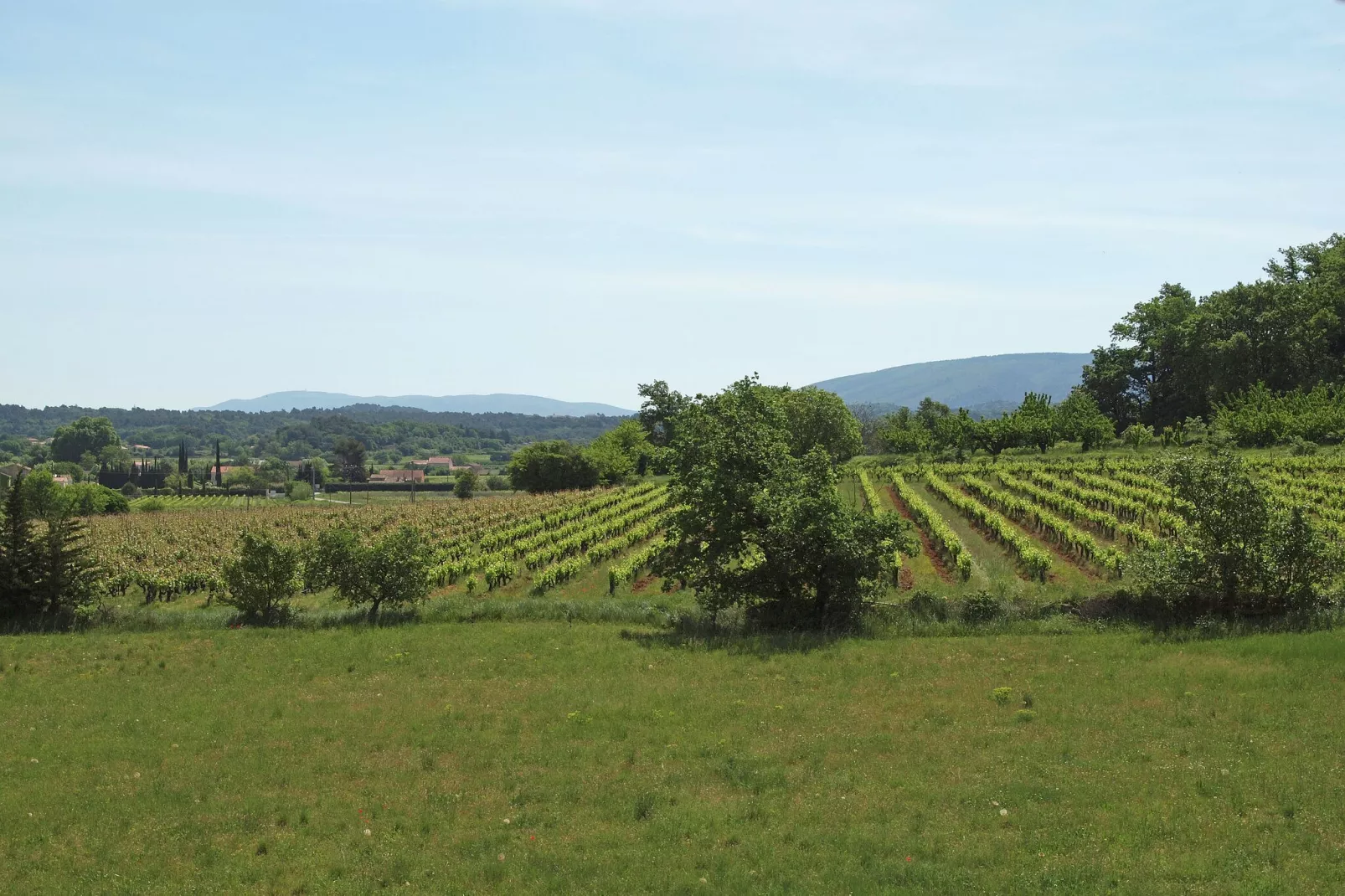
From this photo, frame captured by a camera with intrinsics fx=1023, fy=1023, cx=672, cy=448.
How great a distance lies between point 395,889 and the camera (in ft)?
40.8

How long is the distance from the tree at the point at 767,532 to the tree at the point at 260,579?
1261cm

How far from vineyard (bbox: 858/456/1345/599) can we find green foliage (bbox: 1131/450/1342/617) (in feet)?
3.70

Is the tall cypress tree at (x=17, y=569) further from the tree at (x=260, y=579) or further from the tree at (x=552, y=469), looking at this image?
the tree at (x=552, y=469)

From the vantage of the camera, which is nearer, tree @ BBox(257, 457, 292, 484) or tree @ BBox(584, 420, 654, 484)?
tree @ BBox(584, 420, 654, 484)

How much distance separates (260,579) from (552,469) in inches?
2548

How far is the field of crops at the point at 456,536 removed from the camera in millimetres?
45156

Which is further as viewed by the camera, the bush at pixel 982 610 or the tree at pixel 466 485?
the tree at pixel 466 485

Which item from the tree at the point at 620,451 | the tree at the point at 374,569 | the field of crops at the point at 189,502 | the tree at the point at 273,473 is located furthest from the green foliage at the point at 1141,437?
the tree at the point at 273,473

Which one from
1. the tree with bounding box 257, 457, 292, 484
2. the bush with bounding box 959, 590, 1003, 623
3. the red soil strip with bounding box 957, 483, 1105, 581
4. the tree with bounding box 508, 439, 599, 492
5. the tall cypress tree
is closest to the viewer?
the bush with bounding box 959, 590, 1003, 623

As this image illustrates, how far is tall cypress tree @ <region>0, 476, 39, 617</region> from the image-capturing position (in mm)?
33156

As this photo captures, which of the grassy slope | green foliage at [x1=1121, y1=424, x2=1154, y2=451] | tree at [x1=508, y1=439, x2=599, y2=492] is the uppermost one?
green foliage at [x1=1121, y1=424, x2=1154, y2=451]

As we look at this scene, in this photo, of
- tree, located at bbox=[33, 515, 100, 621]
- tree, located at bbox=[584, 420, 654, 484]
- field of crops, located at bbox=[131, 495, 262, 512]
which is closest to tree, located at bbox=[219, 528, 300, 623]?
tree, located at bbox=[33, 515, 100, 621]

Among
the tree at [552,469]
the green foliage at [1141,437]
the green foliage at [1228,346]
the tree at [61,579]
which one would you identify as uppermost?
the green foliage at [1228,346]

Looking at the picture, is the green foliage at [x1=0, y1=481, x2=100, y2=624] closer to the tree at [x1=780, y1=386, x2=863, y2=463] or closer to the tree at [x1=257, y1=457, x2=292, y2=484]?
the tree at [x1=780, y1=386, x2=863, y2=463]
